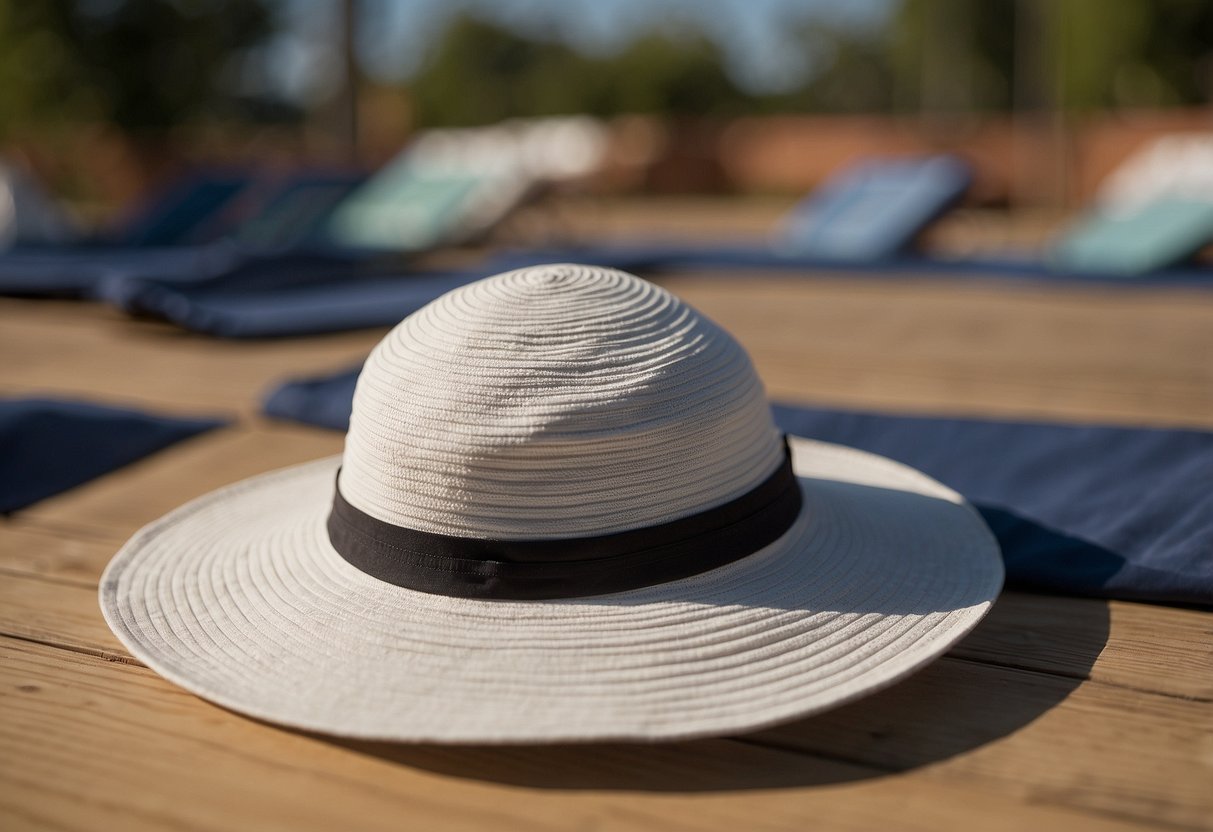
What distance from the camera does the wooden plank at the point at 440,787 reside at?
94 cm

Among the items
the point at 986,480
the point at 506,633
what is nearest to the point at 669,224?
the point at 986,480

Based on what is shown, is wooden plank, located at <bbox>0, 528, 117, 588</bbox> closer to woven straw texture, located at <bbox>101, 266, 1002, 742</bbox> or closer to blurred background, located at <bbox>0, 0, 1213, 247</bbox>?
woven straw texture, located at <bbox>101, 266, 1002, 742</bbox>

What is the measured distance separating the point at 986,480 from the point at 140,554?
47.8 inches

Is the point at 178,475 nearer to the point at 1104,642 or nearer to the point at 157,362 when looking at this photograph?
the point at 157,362

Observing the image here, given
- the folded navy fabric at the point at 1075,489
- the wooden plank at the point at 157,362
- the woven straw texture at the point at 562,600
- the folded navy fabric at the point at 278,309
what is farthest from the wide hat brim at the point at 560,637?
the folded navy fabric at the point at 278,309

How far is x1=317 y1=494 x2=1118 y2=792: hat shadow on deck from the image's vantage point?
99 centimetres

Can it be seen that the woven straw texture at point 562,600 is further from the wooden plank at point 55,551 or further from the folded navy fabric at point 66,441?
the folded navy fabric at point 66,441

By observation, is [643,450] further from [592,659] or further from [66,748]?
[66,748]

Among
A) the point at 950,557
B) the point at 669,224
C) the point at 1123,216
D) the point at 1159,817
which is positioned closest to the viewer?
the point at 1159,817

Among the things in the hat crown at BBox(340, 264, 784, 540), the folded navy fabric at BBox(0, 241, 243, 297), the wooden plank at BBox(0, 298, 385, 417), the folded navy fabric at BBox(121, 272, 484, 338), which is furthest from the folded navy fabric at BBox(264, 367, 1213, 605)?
the folded navy fabric at BBox(0, 241, 243, 297)

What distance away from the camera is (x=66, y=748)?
1062 mm

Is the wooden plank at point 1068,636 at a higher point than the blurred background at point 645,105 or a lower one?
higher

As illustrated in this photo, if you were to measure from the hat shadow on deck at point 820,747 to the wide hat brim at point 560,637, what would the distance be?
0.06 m

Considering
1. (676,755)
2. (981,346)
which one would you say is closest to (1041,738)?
(676,755)
